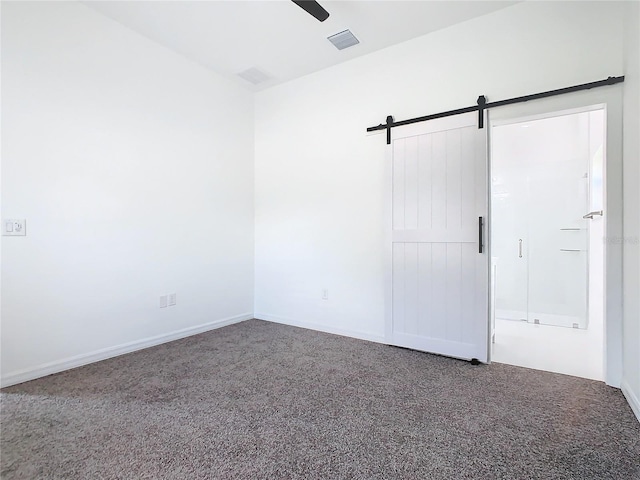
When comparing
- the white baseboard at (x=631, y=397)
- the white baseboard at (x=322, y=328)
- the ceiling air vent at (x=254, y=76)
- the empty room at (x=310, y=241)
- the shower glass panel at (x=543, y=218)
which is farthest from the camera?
the shower glass panel at (x=543, y=218)

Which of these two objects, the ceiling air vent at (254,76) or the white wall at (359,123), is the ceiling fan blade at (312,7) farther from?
the ceiling air vent at (254,76)

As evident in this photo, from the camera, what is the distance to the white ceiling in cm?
265

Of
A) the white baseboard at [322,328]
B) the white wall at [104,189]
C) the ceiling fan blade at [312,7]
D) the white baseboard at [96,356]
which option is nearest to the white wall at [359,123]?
the white baseboard at [322,328]

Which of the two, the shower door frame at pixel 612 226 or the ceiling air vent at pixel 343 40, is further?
the ceiling air vent at pixel 343 40

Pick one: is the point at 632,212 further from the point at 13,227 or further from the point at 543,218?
the point at 13,227

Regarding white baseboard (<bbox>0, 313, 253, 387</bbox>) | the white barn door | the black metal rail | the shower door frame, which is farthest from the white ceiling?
white baseboard (<bbox>0, 313, 253, 387</bbox>)

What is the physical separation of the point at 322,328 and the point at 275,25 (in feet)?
9.73

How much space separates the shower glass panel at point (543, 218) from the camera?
4.10 m

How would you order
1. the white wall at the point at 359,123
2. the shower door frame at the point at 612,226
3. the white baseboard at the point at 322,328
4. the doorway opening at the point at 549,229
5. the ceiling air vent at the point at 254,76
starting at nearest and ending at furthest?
the shower door frame at the point at 612,226, the white wall at the point at 359,123, the white baseboard at the point at 322,328, the ceiling air vent at the point at 254,76, the doorway opening at the point at 549,229

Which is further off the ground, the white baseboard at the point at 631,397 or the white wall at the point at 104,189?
the white wall at the point at 104,189

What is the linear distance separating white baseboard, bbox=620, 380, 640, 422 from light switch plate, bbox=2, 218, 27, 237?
4.03 meters

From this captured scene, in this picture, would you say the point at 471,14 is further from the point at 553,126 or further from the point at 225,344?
the point at 225,344

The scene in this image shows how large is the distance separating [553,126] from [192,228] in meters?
4.59

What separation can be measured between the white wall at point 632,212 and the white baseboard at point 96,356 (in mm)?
3510
